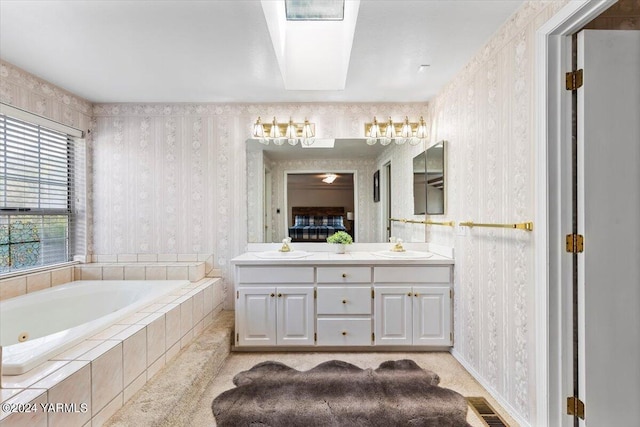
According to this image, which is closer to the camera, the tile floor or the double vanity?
the tile floor

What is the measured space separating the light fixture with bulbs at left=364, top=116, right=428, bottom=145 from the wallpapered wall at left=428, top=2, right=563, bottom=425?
0.51m

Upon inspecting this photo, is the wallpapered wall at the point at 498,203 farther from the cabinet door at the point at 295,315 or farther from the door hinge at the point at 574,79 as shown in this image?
the cabinet door at the point at 295,315

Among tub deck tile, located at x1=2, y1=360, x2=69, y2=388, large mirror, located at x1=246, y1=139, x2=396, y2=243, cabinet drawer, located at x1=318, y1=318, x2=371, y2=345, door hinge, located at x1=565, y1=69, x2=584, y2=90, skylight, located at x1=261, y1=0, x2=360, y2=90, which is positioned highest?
skylight, located at x1=261, y1=0, x2=360, y2=90

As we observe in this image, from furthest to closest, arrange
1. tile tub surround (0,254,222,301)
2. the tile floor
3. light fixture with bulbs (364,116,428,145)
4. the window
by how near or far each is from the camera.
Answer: light fixture with bulbs (364,116,428,145) < tile tub surround (0,254,222,301) < the window < the tile floor

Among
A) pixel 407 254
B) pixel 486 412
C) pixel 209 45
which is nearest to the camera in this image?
pixel 486 412

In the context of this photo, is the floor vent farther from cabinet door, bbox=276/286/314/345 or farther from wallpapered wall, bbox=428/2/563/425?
cabinet door, bbox=276/286/314/345

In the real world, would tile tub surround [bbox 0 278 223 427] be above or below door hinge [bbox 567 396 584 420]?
above

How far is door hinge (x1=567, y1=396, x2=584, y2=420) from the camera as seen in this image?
135 centimetres

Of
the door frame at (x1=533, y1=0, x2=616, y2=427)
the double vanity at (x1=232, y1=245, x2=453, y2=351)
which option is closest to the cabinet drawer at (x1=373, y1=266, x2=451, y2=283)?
the double vanity at (x1=232, y1=245, x2=453, y2=351)

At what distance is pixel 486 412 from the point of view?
1730 millimetres

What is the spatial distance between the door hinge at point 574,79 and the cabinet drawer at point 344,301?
1.74 meters

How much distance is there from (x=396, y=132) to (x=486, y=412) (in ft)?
7.48

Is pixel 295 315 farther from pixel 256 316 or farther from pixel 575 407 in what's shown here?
pixel 575 407

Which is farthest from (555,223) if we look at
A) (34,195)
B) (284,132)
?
(34,195)
